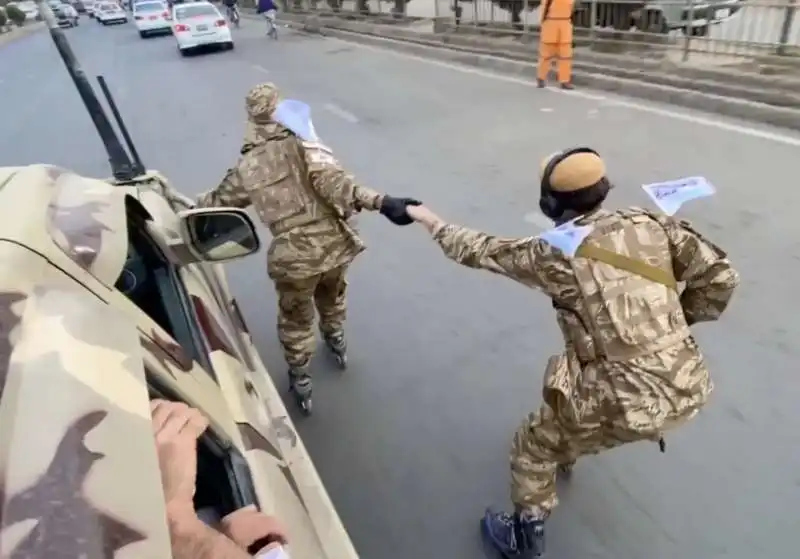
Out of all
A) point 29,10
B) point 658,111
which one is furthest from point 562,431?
point 29,10

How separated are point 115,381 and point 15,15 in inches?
1775

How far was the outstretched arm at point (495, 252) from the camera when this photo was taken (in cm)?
219

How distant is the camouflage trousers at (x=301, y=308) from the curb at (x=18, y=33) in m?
32.9

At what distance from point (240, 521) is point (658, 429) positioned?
1.32 metres

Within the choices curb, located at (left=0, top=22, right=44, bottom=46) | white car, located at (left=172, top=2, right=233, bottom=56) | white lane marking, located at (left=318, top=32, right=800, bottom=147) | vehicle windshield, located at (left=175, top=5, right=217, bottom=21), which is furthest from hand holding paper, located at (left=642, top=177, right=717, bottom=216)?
curb, located at (left=0, top=22, right=44, bottom=46)

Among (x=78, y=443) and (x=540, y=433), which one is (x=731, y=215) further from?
(x=78, y=443)

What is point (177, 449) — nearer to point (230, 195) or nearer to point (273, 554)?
point (273, 554)

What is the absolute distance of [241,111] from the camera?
431 inches

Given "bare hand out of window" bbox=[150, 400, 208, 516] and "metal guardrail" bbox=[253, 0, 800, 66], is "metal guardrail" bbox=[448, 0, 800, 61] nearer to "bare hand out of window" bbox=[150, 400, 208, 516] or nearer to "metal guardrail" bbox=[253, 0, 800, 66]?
"metal guardrail" bbox=[253, 0, 800, 66]

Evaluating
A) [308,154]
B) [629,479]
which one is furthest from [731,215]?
[308,154]

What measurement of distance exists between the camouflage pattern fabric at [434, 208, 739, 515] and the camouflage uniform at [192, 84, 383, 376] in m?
0.97

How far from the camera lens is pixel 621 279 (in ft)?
6.72

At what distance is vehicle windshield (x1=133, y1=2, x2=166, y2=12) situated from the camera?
26.1 metres

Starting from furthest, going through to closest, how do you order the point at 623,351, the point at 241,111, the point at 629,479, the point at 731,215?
the point at 241,111, the point at 731,215, the point at 629,479, the point at 623,351
